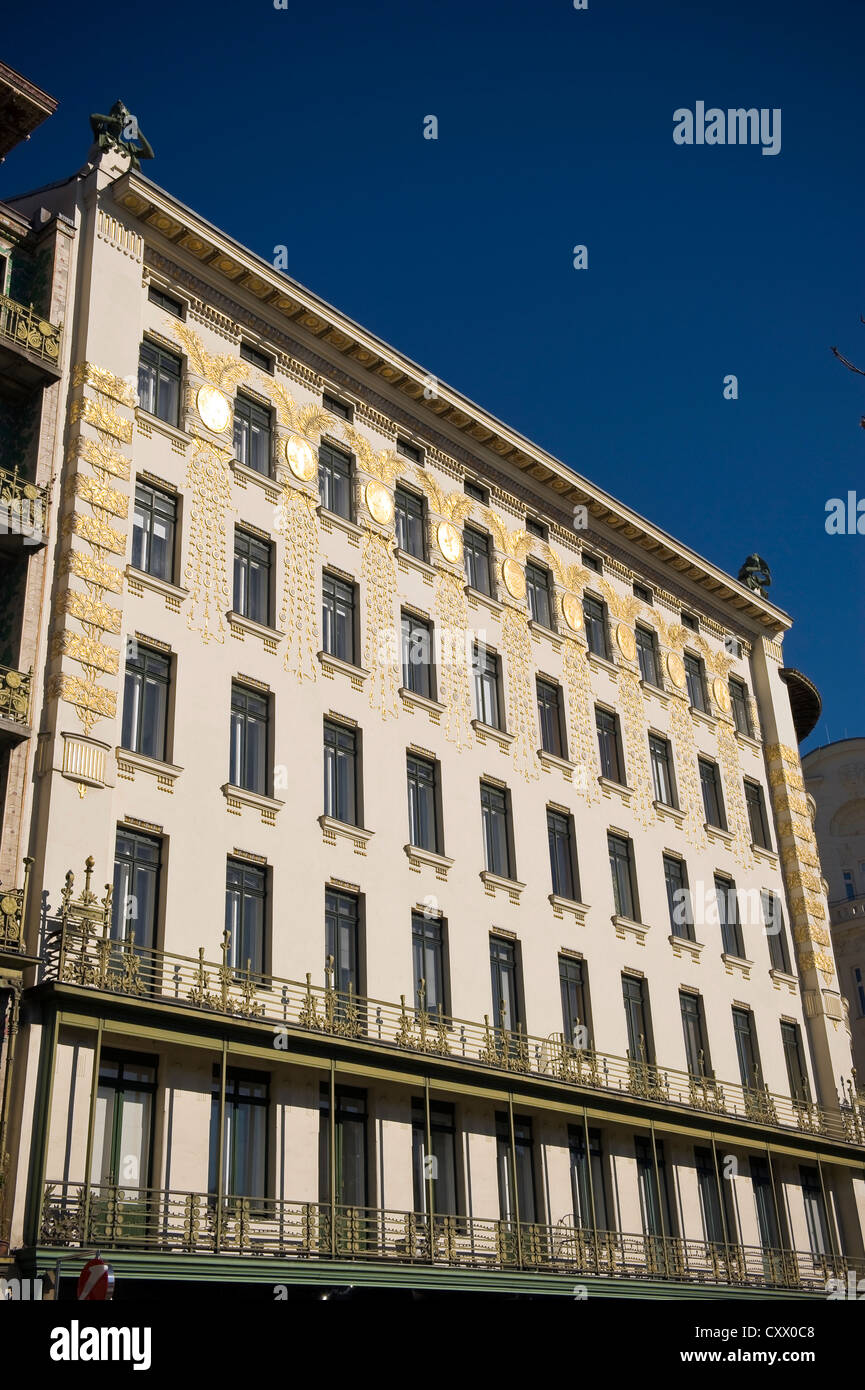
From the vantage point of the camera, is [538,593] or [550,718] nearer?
[550,718]

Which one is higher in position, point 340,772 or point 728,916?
point 340,772

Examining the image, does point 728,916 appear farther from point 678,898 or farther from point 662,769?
point 662,769

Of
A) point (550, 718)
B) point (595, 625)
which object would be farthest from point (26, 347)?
point (595, 625)

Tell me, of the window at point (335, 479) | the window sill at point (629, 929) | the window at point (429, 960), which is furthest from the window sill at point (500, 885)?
the window at point (335, 479)

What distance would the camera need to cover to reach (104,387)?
26.1 metres

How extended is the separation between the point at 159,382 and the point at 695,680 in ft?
64.3

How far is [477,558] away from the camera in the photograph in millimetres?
34438

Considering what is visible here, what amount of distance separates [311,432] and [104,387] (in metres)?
6.06

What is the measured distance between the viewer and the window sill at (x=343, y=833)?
26656 mm

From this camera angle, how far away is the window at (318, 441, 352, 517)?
3095 cm

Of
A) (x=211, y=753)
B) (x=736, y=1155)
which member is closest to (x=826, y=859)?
(x=736, y=1155)

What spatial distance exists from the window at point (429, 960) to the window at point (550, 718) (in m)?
6.81

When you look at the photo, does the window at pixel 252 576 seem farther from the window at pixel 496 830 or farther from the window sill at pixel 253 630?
the window at pixel 496 830
